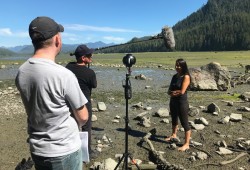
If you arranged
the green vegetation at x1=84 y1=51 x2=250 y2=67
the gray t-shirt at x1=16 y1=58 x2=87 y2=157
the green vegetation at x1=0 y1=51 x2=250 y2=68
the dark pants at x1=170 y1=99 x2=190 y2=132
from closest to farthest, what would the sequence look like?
the gray t-shirt at x1=16 y1=58 x2=87 y2=157, the dark pants at x1=170 y1=99 x2=190 y2=132, the green vegetation at x1=0 y1=51 x2=250 y2=68, the green vegetation at x1=84 y1=51 x2=250 y2=67

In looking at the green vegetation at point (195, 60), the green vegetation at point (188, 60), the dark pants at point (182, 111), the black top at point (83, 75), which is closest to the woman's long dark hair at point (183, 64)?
the dark pants at point (182, 111)

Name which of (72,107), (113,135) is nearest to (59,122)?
(72,107)

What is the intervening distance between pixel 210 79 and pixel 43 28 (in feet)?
67.9

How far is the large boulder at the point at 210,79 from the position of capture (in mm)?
22487

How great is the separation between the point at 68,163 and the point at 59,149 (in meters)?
0.19

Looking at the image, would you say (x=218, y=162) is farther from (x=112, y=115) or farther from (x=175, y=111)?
(x=112, y=115)

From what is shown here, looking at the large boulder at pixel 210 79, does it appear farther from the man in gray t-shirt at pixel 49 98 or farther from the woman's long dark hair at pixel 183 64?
the man in gray t-shirt at pixel 49 98

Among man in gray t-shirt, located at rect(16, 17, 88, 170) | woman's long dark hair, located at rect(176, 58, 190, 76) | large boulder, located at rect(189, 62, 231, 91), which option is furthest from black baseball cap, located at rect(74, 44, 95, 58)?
large boulder, located at rect(189, 62, 231, 91)

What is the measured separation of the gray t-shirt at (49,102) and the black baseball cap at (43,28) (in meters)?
0.23

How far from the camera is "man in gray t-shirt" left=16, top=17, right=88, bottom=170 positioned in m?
3.33

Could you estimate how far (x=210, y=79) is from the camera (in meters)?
23.0

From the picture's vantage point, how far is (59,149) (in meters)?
3.44

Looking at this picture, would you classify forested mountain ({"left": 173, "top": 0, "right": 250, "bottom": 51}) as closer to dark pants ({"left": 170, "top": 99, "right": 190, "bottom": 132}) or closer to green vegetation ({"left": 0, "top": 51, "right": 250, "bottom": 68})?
green vegetation ({"left": 0, "top": 51, "right": 250, "bottom": 68})

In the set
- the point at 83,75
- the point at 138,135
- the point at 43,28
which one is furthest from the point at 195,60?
the point at 43,28
